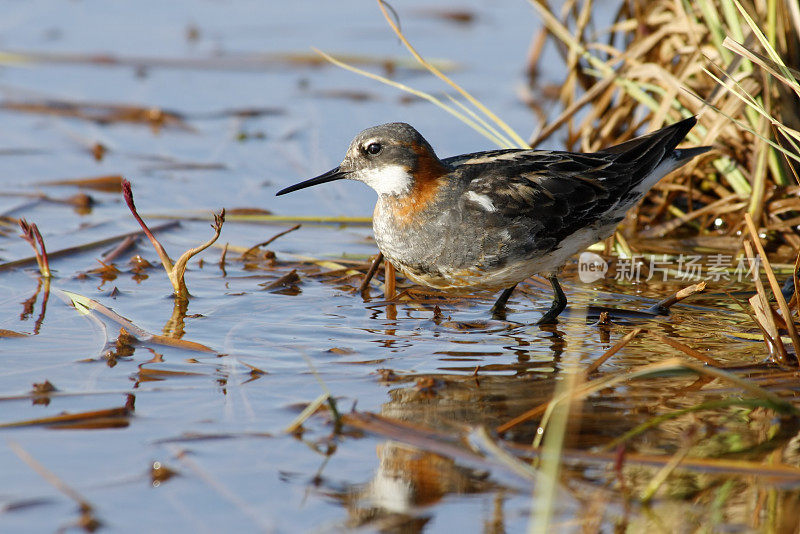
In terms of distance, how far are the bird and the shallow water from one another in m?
0.34

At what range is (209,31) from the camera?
12867 millimetres

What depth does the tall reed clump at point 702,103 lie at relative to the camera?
6.95m

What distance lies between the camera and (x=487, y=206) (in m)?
6.00

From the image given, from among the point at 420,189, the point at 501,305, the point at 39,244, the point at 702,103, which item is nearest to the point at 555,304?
the point at 501,305

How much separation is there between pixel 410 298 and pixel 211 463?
2684 mm

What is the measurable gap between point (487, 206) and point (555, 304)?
0.83 meters

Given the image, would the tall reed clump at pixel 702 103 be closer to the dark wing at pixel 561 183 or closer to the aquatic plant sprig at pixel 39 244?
the dark wing at pixel 561 183

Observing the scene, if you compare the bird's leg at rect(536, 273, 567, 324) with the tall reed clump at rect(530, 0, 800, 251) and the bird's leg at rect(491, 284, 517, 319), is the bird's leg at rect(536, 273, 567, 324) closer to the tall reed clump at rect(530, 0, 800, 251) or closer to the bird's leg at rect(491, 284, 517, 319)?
the bird's leg at rect(491, 284, 517, 319)

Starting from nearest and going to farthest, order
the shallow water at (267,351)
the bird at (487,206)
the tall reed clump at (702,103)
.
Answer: the shallow water at (267,351) < the bird at (487,206) < the tall reed clump at (702,103)

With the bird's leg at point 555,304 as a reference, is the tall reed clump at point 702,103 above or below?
above

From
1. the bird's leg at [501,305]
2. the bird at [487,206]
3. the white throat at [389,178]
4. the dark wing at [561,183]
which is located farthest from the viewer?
the bird's leg at [501,305]

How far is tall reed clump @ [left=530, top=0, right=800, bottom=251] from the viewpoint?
6945 mm

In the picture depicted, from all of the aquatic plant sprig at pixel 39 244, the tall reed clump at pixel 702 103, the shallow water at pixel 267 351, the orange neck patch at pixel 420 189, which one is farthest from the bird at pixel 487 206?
the aquatic plant sprig at pixel 39 244

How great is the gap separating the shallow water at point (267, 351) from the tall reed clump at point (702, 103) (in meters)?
1.07
